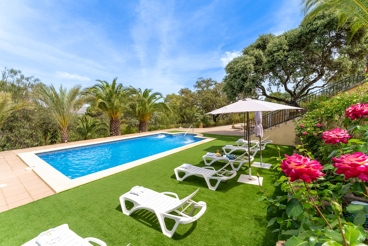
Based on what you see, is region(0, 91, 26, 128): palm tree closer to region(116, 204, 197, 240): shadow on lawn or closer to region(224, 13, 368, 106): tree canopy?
region(116, 204, 197, 240): shadow on lawn

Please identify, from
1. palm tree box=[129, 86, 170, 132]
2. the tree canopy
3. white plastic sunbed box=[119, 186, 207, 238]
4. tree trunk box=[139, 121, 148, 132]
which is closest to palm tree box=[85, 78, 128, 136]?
palm tree box=[129, 86, 170, 132]

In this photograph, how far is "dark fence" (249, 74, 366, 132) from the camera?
11.1m

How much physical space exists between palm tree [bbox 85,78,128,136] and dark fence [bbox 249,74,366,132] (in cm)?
A: 1299

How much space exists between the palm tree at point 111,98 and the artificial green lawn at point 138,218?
36.6 feet

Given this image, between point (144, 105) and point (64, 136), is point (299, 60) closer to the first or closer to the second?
point (144, 105)

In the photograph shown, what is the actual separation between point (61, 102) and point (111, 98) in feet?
12.7

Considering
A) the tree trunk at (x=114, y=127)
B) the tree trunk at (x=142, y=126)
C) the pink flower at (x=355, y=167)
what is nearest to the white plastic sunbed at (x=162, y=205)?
the pink flower at (x=355, y=167)

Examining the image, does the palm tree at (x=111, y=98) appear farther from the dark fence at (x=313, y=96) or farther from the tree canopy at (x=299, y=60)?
the dark fence at (x=313, y=96)

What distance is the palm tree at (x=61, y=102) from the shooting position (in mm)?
12797

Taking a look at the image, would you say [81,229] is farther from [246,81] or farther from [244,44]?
[244,44]

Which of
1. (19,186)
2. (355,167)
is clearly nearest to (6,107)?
(19,186)

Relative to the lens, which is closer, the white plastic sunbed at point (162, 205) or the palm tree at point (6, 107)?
the white plastic sunbed at point (162, 205)

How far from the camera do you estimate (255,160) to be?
7.92 meters

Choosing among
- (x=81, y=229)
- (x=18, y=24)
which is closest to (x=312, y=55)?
(x=81, y=229)
